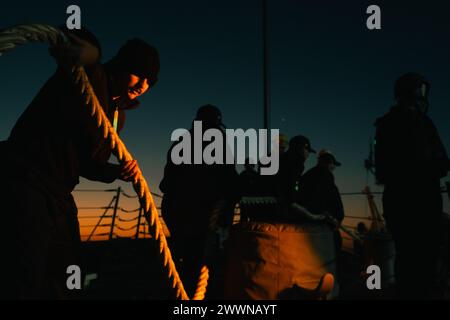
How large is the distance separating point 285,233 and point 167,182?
1.24m

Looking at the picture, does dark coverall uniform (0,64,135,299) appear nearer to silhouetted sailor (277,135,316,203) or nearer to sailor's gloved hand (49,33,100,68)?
sailor's gloved hand (49,33,100,68)

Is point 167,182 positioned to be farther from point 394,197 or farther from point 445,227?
point 445,227

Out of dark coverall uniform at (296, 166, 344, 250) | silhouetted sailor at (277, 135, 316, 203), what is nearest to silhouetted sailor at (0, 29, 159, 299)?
silhouetted sailor at (277, 135, 316, 203)

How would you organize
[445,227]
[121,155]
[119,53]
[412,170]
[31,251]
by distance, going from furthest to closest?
1. [445,227]
2. [412,170]
3. [119,53]
4. [121,155]
5. [31,251]

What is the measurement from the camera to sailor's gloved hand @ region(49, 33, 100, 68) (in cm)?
137

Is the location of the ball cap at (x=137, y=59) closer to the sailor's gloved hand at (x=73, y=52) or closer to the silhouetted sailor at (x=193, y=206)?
the sailor's gloved hand at (x=73, y=52)

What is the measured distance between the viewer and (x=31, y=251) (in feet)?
4.32

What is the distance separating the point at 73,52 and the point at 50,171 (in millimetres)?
508

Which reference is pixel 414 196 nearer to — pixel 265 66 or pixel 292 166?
pixel 292 166

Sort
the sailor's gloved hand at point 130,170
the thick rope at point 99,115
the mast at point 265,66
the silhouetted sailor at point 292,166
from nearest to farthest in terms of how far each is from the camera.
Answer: the thick rope at point 99,115
the sailor's gloved hand at point 130,170
the silhouetted sailor at point 292,166
the mast at point 265,66

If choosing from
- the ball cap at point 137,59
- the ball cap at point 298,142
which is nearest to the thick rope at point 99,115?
the ball cap at point 137,59

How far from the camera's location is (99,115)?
149 cm

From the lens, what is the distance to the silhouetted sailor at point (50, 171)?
1295 millimetres
